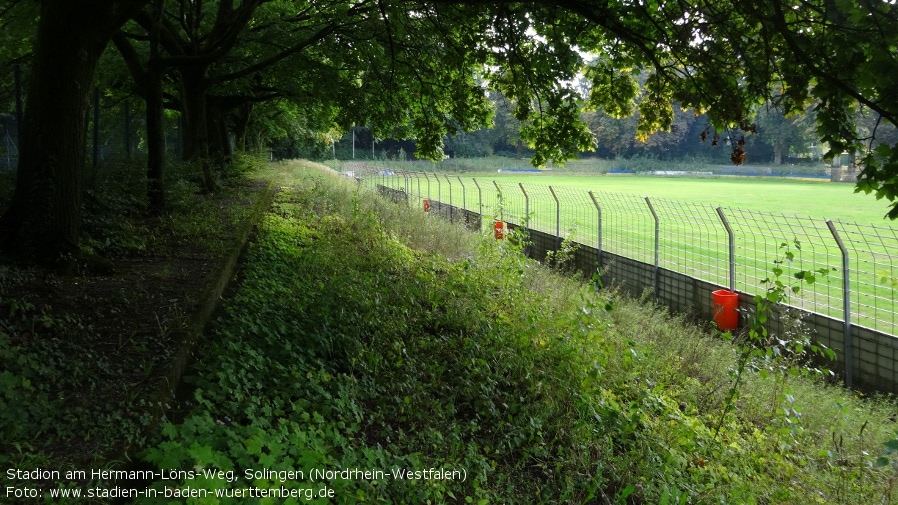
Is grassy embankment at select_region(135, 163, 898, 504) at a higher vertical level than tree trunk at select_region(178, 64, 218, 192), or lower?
lower

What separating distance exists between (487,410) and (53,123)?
547 cm

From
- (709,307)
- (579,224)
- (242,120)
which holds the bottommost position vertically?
(709,307)

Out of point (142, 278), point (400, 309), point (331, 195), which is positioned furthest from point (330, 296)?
point (331, 195)

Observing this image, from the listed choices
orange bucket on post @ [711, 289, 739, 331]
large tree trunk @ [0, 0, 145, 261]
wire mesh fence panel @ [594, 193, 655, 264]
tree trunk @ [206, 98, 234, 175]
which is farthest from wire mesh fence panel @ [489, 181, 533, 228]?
tree trunk @ [206, 98, 234, 175]

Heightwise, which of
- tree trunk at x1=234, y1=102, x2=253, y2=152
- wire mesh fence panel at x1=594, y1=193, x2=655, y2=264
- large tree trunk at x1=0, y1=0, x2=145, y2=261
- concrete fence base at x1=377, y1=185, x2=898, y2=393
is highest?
tree trunk at x1=234, y1=102, x2=253, y2=152

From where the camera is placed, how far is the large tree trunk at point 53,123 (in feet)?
20.0

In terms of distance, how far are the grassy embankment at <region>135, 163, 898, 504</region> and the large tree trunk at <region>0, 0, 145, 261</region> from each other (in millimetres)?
2208

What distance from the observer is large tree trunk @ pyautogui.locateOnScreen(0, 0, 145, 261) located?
6.09m

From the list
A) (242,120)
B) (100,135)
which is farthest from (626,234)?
(242,120)

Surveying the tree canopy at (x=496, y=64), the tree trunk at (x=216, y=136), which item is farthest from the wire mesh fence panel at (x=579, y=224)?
the tree trunk at (x=216, y=136)

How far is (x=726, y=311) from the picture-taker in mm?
9281

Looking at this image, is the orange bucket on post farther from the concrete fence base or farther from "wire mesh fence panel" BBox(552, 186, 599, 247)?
"wire mesh fence panel" BBox(552, 186, 599, 247)

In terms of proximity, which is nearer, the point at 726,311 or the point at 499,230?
the point at 726,311

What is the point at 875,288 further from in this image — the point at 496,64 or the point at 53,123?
the point at 53,123
